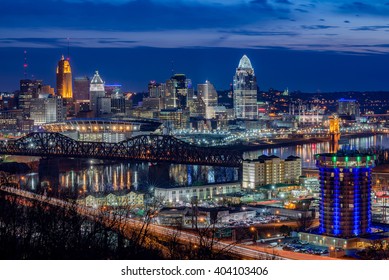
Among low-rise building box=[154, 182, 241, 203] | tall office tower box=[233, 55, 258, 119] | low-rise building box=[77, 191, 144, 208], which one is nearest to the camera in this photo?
low-rise building box=[77, 191, 144, 208]

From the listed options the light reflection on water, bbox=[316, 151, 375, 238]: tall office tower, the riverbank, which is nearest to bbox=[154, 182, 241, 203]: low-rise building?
bbox=[316, 151, 375, 238]: tall office tower

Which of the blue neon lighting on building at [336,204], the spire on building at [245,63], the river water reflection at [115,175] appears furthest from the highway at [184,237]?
the spire on building at [245,63]

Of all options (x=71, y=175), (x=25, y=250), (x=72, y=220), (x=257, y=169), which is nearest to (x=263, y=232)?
(x=72, y=220)

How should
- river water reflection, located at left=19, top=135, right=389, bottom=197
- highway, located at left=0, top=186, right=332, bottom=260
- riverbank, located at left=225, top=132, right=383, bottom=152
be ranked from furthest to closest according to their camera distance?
riverbank, located at left=225, top=132, right=383, bottom=152 < river water reflection, located at left=19, top=135, right=389, bottom=197 < highway, located at left=0, top=186, right=332, bottom=260

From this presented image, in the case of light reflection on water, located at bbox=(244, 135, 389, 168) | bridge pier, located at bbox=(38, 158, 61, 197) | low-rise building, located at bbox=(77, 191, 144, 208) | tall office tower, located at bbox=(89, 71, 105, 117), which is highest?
tall office tower, located at bbox=(89, 71, 105, 117)

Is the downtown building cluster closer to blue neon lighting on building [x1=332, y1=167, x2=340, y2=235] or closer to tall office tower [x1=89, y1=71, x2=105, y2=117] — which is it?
tall office tower [x1=89, y1=71, x2=105, y2=117]

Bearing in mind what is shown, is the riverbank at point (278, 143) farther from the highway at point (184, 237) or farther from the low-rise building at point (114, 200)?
the highway at point (184, 237)
